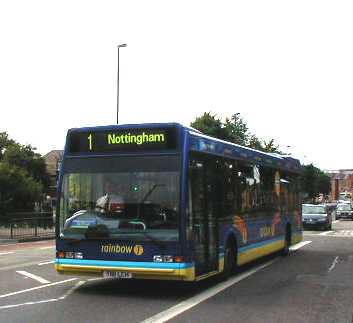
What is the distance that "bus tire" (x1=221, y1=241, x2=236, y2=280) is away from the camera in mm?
12906

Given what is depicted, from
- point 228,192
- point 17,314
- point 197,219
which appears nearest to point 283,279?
point 228,192

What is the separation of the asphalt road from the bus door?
0.55m

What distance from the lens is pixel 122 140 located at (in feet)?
37.6

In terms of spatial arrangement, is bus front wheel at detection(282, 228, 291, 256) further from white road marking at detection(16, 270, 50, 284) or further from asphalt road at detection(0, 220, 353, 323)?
white road marking at detection(16, 270, 50, 284)

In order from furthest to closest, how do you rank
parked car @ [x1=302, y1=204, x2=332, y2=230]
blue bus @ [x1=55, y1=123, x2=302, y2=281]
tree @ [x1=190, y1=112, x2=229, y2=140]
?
tree @ [x1=190, y1=112, x2=229, y2=140]
parked car @ [x1=302, y1=204, x2=332, y2=230]
blue bus @ [x1=55, y1=123, x2=302, y2=281]

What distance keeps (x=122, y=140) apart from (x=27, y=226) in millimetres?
19961

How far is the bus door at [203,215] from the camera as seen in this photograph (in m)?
11.2

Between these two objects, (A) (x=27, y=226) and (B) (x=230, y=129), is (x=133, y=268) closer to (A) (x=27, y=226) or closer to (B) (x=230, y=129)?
(A) (x=27, y=226)

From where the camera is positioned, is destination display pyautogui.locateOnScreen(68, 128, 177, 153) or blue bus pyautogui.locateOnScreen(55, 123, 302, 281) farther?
destination display pyautogui.locateOnScreen(68, 128, 177, 153)

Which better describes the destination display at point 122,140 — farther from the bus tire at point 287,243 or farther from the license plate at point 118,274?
the bus tire at point 287,243

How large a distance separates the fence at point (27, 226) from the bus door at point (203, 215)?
18923 mm

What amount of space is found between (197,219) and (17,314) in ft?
11.4

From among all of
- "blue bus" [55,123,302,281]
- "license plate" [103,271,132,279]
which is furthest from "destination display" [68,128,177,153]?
"license plate" [103,271,132,279]

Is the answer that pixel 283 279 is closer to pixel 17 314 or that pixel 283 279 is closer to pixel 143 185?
pixel 143 185
